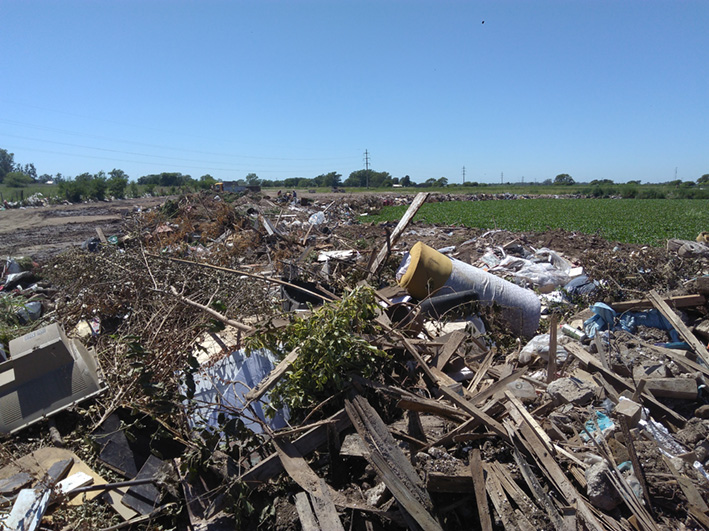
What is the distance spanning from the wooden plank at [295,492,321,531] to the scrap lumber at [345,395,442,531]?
1.50 ft

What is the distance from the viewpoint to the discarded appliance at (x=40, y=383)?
3584 mm

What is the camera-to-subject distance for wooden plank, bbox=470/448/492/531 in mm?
2256

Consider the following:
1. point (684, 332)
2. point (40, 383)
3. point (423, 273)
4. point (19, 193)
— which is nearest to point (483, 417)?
point (684, 332)

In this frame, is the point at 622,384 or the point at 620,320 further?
the point at 620,320

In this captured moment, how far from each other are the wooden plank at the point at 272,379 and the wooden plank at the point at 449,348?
1.37 metres

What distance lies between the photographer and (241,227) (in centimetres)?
1212

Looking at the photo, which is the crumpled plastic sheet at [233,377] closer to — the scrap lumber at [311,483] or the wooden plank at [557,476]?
the scrap lumber at [311,483]

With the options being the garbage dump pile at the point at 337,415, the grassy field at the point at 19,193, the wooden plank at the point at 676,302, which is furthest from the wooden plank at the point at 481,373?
the grassy field at the point at 19,193

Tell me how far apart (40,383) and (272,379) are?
2396 mm

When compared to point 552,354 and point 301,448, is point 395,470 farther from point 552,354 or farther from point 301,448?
point 552,354

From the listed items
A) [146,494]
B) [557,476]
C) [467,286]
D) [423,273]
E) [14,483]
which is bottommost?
[146,494]

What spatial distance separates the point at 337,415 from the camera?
2.78m

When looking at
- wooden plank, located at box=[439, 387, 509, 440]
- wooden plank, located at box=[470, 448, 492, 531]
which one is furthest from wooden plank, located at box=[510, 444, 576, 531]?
wooden plank, located at box=[470, 448, 492, 531]

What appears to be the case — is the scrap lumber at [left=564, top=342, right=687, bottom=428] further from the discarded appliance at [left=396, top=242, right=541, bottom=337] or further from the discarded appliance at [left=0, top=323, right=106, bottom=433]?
the discarded appliance at [left=0, top=323, right=106, bottom=433]
